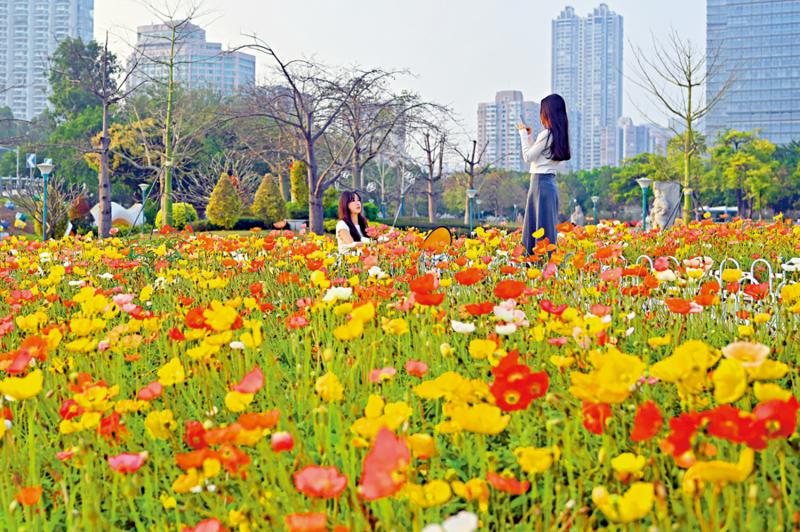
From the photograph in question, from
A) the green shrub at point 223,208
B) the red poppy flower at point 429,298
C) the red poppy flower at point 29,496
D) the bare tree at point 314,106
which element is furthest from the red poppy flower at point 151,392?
the green shrub at point 223,208

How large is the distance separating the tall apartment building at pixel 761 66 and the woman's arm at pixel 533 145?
116 m

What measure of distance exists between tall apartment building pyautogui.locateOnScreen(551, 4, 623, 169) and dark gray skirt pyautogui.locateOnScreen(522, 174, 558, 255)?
14577 cm

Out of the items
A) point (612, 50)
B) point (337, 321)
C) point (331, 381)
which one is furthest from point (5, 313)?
point (612, 50)

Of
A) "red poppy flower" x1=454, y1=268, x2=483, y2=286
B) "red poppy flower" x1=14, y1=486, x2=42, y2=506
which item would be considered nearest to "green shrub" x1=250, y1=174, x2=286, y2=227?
"red poppy flower" x1=454, y1=268, x2=483, y2=286

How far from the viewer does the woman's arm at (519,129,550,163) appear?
307 inches

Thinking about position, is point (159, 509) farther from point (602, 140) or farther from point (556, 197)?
point (602, 140)

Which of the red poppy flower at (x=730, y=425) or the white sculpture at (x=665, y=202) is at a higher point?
the white sculpture at (x=665, y=202)

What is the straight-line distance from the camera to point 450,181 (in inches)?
2280

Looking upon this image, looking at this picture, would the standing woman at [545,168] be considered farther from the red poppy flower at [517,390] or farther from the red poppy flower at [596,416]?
the red poppy flower at [517,390]

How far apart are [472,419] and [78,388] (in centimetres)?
110

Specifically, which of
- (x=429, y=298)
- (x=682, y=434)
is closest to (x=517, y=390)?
(x=682, y=434)

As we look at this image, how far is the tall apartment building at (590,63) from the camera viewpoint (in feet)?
500

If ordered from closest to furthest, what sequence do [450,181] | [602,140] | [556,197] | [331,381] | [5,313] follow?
1. [331,381]
2. [5,313]
3. [556,197]
4. [450,181]
5. [602,140]

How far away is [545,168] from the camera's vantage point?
7949 millimetres
